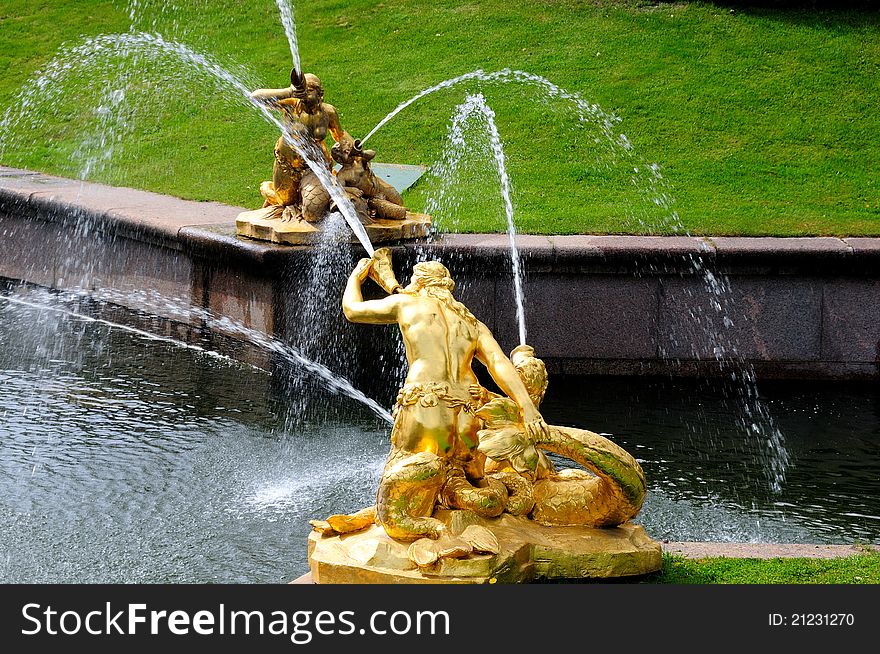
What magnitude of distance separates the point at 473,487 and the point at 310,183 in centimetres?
402

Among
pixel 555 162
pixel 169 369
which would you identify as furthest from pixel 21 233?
pixel 555 162

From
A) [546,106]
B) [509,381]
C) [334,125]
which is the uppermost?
[546,106]

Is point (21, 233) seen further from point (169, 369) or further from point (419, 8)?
point (419, 8)

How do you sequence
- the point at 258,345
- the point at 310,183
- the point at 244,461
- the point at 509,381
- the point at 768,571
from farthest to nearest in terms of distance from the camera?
the point at 258,345 → the point at 310,183 → the point at 244,461 → the point at 768,571 → the point at 509,381

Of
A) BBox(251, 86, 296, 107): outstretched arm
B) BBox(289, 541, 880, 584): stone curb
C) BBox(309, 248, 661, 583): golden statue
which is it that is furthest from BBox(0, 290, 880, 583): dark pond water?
BBox(251, 86, 296, 107): outstretched arm

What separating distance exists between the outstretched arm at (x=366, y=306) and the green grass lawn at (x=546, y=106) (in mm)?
4834

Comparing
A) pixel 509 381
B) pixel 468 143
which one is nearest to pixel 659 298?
pixel 509 381

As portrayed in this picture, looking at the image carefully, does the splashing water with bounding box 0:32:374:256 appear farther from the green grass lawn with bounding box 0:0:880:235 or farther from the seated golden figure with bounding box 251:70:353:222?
the seated golden figure with bounding box 251:70:353:222

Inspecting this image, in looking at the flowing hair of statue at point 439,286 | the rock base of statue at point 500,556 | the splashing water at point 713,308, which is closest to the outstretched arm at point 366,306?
the flowing hair of statue at point 439,286

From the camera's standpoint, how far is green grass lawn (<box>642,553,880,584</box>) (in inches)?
176

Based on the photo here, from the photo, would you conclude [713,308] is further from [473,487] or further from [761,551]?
[473,487]

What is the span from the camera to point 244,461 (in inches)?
253

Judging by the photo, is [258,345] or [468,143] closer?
[258,345]

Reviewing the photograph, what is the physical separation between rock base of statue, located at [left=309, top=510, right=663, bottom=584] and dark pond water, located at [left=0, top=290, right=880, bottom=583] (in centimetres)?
85
